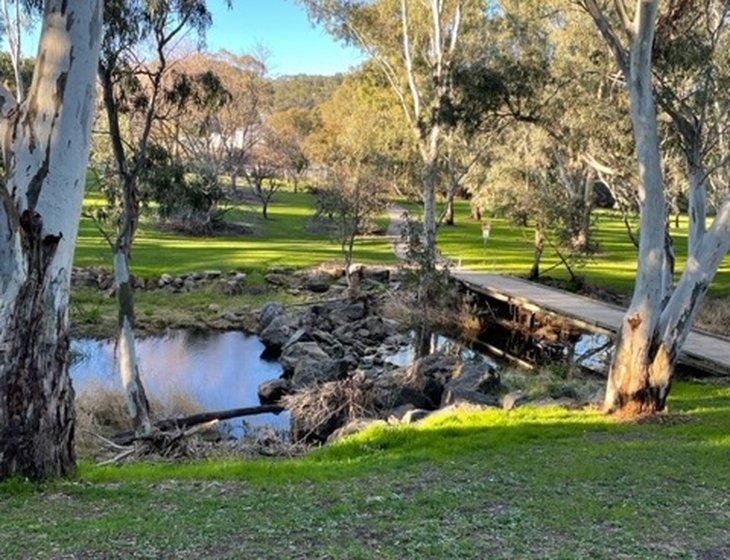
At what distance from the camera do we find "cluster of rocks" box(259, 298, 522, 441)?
13.4 meters

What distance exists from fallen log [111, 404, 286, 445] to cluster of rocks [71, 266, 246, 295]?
42.4 ft

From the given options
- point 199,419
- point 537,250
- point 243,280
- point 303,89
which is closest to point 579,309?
point 537,250

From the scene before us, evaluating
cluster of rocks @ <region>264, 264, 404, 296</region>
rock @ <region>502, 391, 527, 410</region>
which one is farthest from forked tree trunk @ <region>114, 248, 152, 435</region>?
cluster of rocks @ <region>264, 264, 404, 296</region>

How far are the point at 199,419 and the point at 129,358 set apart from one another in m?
1.75

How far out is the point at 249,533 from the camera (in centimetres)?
483

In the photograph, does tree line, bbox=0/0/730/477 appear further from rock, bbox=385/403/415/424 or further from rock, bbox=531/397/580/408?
rock, bbox=385/403/415/424

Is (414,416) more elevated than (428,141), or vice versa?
(428,141)

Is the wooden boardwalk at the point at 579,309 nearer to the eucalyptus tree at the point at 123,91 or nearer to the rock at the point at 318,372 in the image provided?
the rock at the point at 318,372

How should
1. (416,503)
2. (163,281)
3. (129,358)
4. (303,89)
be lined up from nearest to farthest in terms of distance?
1. (416,503)
2. (129,358)
3. (163,281)
4. (303,89)

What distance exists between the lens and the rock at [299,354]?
18453mm

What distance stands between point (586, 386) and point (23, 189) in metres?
10.7

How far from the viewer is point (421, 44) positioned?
24594mm

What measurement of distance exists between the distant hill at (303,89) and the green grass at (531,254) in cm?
3575

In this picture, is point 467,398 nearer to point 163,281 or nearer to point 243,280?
point 243,280
